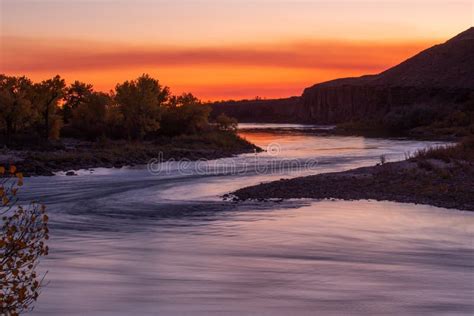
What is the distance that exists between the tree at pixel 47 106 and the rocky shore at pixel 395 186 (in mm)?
34606

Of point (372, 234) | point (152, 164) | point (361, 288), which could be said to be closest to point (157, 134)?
point (152, 164)

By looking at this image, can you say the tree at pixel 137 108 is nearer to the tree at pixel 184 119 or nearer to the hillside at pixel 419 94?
the tree at pixel 184 119

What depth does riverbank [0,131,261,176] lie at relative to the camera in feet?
133

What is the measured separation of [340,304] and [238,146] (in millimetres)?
49514

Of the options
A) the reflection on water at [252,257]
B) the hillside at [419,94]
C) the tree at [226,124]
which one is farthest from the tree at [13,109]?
the hillside at [419,94]

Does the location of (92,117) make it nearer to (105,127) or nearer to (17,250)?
(105,127)

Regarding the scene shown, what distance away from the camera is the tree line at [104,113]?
2183 inches

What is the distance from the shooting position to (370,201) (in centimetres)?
2545

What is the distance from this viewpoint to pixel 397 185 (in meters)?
27.5

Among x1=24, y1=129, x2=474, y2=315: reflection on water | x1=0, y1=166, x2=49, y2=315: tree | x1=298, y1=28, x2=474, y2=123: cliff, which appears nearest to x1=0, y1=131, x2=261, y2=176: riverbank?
x1=24, y1=129, x2=474, y2=315: reflection on water

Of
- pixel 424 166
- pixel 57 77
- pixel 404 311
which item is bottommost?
pixel 404 311

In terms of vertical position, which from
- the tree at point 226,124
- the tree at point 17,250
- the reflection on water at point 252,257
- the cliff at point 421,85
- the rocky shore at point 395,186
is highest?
the cliff at point 421,85

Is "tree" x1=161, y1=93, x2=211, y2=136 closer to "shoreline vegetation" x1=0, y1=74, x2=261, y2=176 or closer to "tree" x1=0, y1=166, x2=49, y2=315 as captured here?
"shoreline vegetation" x1=0, y1=74, x2=261, y2=176

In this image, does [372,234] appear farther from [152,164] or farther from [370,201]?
[152,164]
